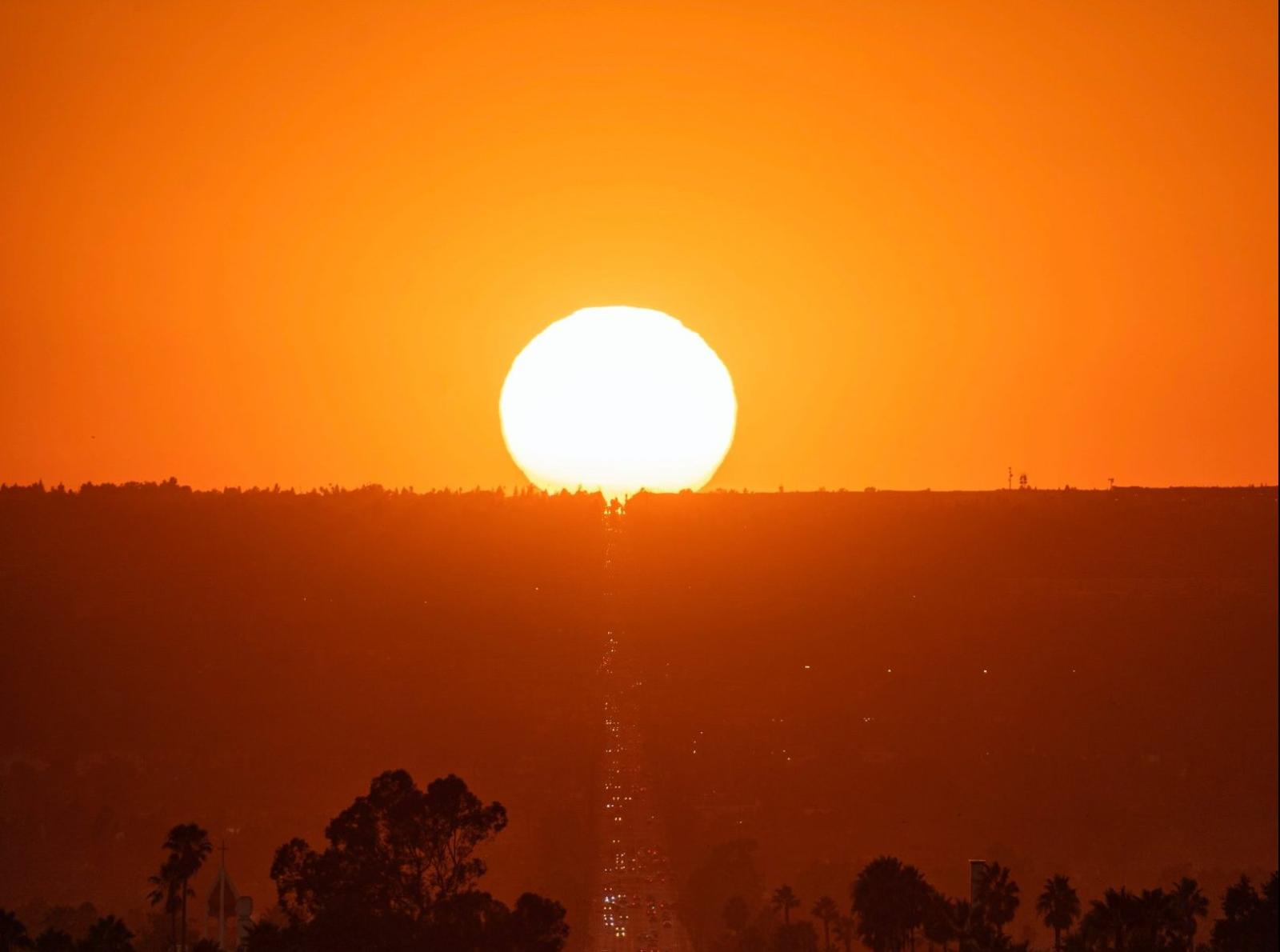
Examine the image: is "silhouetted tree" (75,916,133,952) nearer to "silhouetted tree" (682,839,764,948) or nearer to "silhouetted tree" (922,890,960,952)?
"silhouetted tree" (922,890,960,952)

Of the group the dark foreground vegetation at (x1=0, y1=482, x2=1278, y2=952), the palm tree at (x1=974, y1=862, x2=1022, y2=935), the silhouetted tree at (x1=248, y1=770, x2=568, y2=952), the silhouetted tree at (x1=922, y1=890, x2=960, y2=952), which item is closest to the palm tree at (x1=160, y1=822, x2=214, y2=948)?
the silhouetted tree at (x1=248, y1=770, x2=568, y2=952)

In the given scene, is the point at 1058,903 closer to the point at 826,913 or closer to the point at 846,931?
the point at 846,931

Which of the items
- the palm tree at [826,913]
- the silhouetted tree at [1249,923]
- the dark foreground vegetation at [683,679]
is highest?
the dark foreground vegetation at [683,679]

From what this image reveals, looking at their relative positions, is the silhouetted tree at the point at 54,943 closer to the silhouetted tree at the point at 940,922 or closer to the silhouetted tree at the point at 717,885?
the silhouetted tree at the point at 940,922

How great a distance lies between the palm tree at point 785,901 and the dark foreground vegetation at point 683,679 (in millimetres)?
2406

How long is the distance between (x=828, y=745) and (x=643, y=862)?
3841 cm

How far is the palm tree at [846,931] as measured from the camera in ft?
304

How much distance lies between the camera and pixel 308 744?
139000 mm

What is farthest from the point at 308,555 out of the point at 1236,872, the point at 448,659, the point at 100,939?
the point at 100,939

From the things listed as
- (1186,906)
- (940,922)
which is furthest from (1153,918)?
(940,922)

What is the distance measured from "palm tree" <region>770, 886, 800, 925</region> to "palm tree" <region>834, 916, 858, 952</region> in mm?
2196

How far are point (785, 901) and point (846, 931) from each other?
452 cm

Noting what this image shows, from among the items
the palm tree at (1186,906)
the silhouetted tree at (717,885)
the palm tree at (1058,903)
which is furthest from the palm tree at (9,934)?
the silhouetted tree at (717,885)

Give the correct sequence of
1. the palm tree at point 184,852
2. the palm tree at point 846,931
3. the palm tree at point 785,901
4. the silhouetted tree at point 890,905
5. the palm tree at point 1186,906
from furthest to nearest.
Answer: the palm tree at point 785,901
the palm tree at point 846,931
the silhouetted tree at point 890,905
the palm tree at point 184,852
the palm tree at point 1186,906
